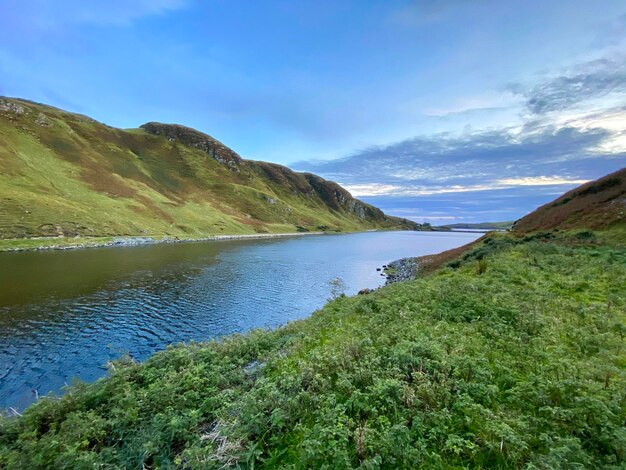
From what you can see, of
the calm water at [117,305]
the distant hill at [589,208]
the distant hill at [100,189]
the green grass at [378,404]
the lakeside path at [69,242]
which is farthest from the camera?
the distant hill at [100,189]

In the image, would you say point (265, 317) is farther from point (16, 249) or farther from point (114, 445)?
point (16, 249)

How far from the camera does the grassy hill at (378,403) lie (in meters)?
5.76

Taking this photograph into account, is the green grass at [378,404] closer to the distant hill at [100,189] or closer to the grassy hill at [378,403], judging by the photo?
the grassy hill at [378,403]

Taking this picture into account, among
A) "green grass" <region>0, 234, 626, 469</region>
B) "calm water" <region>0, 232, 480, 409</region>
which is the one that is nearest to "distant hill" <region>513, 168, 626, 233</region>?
"calm water" <region>0, 232, 480, 409</region>

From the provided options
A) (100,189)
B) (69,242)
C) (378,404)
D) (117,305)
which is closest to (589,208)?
(378,404)

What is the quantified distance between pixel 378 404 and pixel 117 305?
31.0 m

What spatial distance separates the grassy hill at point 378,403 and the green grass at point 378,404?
0.04 meters

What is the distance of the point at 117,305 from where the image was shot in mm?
30000

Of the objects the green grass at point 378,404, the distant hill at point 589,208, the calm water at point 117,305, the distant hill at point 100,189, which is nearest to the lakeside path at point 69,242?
the distant hill at point 100,189

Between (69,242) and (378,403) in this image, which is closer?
(378,403)

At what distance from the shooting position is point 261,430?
7258mm

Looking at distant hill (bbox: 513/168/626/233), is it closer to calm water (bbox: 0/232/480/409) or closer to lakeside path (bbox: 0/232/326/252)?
calm water (bbox: 0/232/480/409)

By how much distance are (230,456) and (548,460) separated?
583 centimetres

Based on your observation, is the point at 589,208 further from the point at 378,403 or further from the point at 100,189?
the point at 100,189
